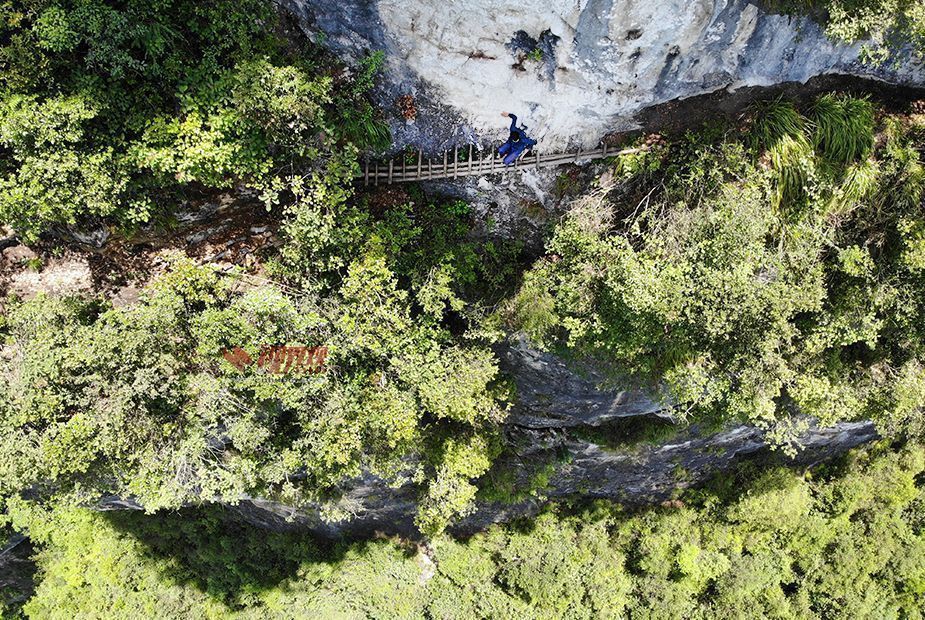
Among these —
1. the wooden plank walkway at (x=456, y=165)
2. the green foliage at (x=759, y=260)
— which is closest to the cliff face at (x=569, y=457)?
the green foliage at (x=759, y=260)

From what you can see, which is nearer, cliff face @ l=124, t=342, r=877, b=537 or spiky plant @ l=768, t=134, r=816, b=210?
spiky plant @ l=768, t=134, r=816, b=210

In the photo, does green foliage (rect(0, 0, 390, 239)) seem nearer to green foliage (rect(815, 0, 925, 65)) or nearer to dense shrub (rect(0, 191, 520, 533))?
dense shrub (rect(0, 191, 520, 533))

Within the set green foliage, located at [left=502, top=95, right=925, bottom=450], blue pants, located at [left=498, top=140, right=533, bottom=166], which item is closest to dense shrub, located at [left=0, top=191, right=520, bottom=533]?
blue pants, located at [left=498, top=140, right=533, bottom=166]

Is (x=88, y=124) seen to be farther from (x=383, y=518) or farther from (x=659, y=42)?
(x=383, y=518)

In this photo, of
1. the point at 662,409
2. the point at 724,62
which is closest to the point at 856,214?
the point at 724,62

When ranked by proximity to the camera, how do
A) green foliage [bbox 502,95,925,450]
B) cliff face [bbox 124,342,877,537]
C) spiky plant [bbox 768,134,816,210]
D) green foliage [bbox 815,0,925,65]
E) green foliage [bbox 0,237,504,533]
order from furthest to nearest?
cliff face [bbox 124,342,877,537] < spiky plant [bbox 768,134,816,210] < green foliage [bbox 0,237,504,533] < green foliage [bbox 502,95,925,450] < green foliage [bbox 815,0,925,65]

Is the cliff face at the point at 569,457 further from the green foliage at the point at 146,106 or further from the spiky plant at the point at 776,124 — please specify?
the green foliage at the point at 146,106
